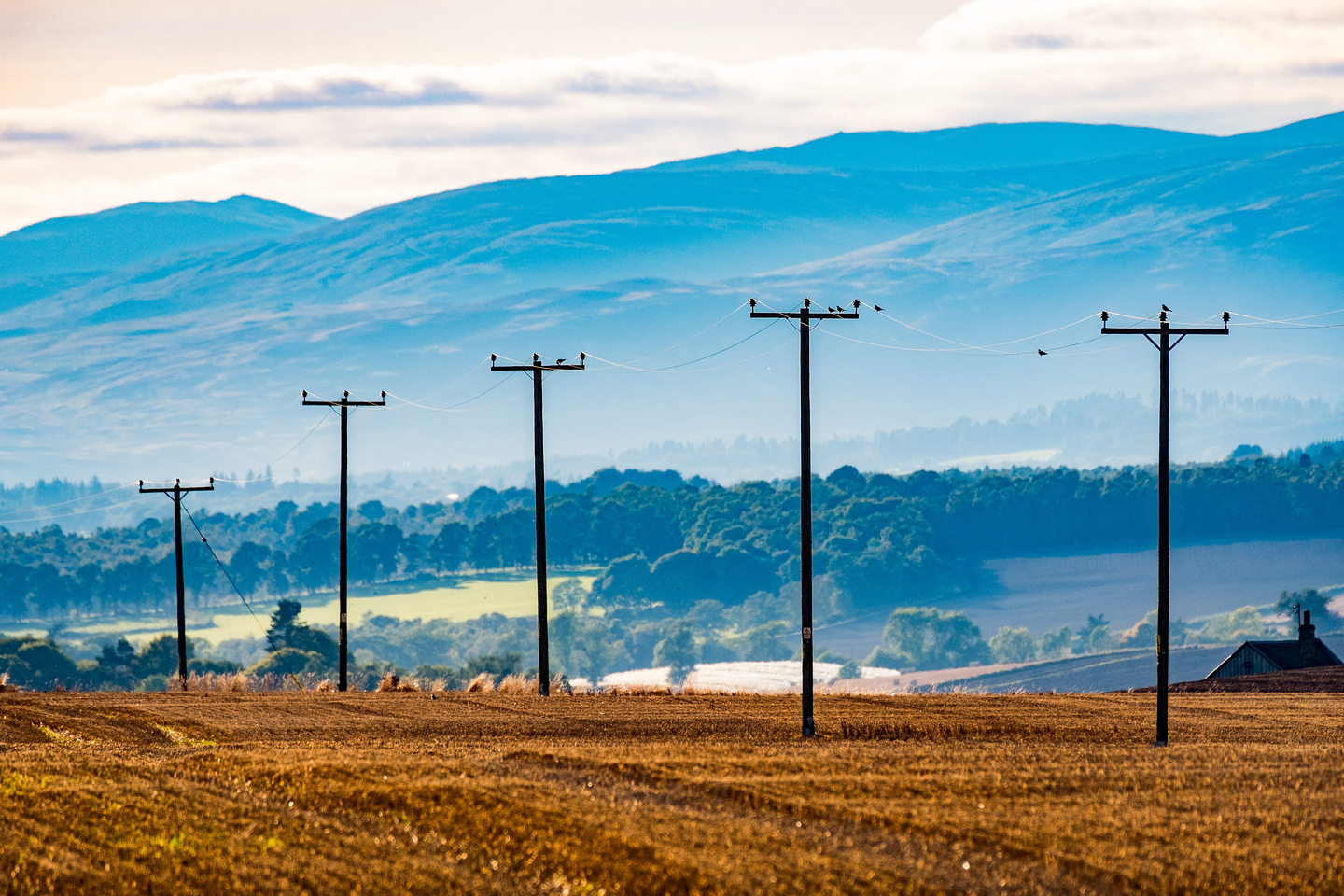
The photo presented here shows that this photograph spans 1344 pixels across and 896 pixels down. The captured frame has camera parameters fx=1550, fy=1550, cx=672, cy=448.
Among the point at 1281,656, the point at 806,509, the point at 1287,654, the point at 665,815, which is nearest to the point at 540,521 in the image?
the point at 806,509

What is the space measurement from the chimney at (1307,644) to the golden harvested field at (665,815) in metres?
41.4

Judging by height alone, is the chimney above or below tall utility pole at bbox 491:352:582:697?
below

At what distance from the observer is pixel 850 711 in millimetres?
41906

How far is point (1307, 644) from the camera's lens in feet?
239

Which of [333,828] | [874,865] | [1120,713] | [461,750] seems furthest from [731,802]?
[1120,713]

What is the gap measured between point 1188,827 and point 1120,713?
73.0 ft

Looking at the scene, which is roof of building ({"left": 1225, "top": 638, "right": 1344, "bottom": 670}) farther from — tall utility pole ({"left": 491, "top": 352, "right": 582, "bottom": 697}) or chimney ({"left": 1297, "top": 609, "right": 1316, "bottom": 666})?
tall utility pole ({"left": 491, "top": 352, "right": 582, "bottom": 697})

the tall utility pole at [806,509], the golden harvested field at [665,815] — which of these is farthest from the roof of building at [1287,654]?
the tall utility pole at [806,509]

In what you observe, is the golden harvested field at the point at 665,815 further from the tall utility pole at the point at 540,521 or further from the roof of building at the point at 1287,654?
the roof of building at the point at 1287,654

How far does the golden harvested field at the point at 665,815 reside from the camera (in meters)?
18.6

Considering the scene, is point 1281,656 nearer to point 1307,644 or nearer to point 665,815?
point 1307,644

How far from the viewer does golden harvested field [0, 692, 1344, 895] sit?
18.6 m

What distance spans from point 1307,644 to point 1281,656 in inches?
71.2

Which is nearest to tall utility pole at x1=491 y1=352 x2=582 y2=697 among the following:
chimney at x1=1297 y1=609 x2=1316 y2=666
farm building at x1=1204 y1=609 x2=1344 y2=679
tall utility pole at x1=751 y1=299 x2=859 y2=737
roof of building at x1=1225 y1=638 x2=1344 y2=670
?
tall utility pole at x1=751 y1=299 x2=859 y2=737
